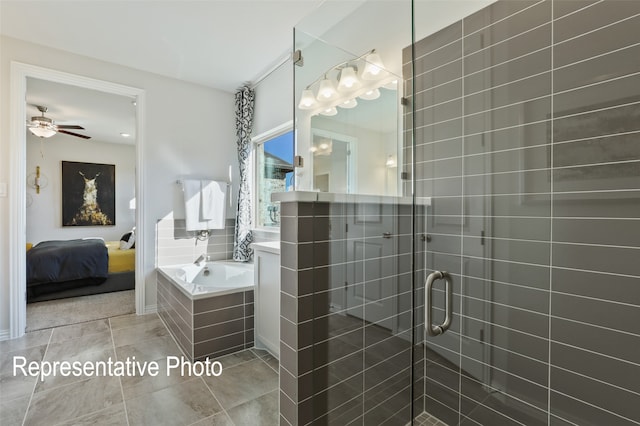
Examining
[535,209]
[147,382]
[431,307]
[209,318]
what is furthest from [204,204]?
[535,209]

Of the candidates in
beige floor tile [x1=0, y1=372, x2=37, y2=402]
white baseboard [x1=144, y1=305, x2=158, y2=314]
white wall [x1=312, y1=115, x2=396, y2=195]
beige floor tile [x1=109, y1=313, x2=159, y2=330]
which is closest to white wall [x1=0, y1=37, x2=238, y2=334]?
white baseboard [x1=144, y1=305, x2=158, y2=314]

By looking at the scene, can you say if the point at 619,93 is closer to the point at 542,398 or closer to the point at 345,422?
the point at 542,398

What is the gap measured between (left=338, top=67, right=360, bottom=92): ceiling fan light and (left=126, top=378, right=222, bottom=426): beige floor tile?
2.10 m

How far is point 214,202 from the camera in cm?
343

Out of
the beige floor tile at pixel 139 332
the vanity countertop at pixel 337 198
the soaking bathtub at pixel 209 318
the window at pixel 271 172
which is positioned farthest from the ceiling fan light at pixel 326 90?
the beige floor tile at pixel 139 332

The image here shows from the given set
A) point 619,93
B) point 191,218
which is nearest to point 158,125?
point 191,218

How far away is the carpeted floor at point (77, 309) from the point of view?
2848mm

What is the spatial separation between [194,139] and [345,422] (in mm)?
3192

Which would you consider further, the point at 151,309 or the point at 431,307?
the point at 151,309

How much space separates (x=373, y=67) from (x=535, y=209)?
124 cm

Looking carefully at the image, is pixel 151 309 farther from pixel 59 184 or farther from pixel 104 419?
pixel 59 184

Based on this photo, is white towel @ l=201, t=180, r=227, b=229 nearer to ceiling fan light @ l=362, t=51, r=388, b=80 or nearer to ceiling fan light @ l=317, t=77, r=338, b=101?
ceiling fan light @ l=317, t=77, r=338, b=101

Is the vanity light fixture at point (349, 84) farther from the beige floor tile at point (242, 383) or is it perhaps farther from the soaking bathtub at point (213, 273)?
the beige floor tile at point (242, 383)

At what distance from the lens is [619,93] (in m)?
1.08
